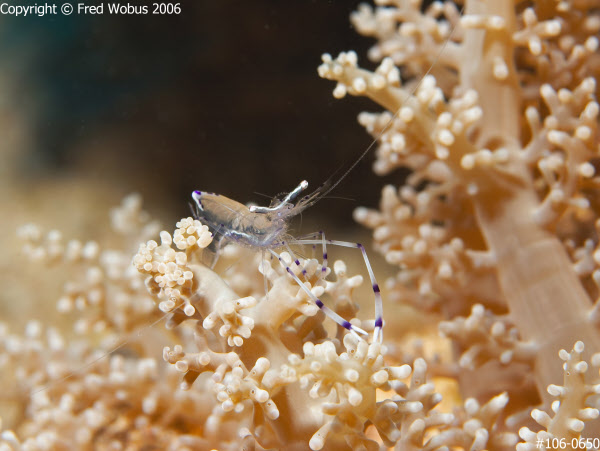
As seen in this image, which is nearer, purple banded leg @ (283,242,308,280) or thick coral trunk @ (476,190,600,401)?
purple banded leg @ (283,242,308,280)

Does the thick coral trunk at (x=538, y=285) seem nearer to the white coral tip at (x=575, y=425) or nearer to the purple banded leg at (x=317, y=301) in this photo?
the white coral tip at (x=575, y=425)

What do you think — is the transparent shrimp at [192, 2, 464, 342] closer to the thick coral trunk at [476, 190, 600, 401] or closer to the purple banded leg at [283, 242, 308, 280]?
the purple banded leg at [283, 242, 308, 280]

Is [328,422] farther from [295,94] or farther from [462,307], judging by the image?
[295,94]

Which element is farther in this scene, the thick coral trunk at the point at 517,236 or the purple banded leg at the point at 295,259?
the thick coral trunk at the point at 517,236

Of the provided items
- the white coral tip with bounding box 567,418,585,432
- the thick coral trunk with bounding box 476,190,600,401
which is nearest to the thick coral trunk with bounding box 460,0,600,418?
the thick coral trunk with bounding box 476,190,600,401

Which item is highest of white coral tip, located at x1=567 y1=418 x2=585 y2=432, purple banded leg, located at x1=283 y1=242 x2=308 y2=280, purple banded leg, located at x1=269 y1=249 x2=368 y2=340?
purple banded leg, located at x1=283 y1=242 x2=308 y2=280

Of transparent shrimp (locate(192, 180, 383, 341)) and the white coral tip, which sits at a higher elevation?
transparent shrimp (locate(192, 180, 383, 341))

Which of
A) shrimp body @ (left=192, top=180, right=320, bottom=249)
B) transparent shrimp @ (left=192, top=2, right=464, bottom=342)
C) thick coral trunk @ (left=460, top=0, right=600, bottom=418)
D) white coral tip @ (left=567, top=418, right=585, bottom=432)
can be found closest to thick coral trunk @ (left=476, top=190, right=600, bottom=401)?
thick coral trunk @ (left=460, top=0, right=600, bottom=418)

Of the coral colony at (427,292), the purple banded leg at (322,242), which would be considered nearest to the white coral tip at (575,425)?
the coral colony at (427,292)

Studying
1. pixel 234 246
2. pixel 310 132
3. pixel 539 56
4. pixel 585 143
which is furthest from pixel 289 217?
pixel 539 56
